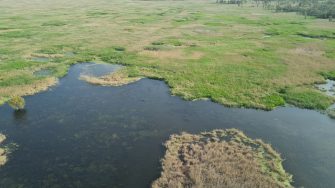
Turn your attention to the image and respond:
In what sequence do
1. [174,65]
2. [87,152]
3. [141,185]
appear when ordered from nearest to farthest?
[141,185]
[87,152]
[174,65]

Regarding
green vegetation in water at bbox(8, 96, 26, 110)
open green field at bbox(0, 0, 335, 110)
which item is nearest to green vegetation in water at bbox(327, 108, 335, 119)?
open green field at bbox(0, 0, 335, 110)

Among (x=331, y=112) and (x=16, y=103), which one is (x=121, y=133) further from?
(x=331, y=112)

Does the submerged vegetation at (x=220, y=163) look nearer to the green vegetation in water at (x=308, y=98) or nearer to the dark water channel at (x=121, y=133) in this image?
the dark water channel at (x=121, y=133)

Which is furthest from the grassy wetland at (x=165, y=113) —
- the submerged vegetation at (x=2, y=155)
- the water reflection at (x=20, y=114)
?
the water reflection at (x=20, y=114)

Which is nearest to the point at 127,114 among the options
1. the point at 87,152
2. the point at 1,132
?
the point at 87,152

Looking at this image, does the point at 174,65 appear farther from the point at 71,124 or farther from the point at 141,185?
the point at 141,185

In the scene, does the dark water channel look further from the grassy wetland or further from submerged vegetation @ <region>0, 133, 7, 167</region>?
submerged vegetation @ <region>0, 133, 7, 167</region>
